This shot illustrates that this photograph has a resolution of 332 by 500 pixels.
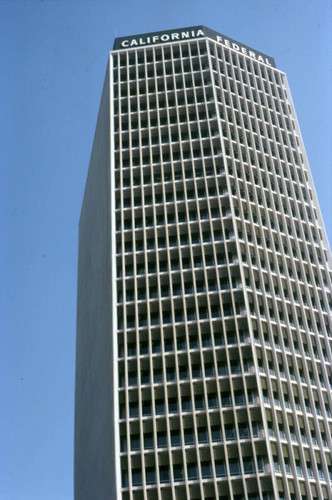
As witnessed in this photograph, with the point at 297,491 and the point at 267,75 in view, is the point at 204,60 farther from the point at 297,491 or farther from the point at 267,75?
the point at 297,491

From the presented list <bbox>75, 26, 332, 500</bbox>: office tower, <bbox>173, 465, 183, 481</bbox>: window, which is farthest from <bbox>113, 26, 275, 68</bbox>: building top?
<bbox>173, 465, 183, 481</bbox>: window

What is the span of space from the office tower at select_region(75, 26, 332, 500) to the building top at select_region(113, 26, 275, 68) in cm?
28

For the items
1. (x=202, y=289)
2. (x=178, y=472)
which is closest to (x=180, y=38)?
(x=202, y=289)

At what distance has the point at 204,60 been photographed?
394ft

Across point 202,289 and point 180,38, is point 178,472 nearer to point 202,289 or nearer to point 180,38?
point 202,289

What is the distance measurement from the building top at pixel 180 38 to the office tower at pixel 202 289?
0.91ft

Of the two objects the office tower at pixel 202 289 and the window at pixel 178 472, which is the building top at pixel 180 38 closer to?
the office tower at pixel 202 289

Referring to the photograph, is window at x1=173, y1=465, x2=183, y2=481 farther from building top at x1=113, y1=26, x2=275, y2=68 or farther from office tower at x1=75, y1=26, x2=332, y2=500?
building top at x1=113, y1=26, x2=275, y2=68

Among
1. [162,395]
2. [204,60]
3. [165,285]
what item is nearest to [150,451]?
[162,395]

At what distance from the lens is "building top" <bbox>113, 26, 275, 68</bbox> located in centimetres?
12431

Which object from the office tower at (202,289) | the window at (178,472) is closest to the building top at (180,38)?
the office tower at (202,289)

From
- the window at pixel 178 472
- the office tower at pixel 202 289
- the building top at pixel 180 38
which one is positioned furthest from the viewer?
the building top at pixel 180 38

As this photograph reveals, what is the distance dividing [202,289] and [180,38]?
51.7 metres

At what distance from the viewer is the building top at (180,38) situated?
124312 mm
